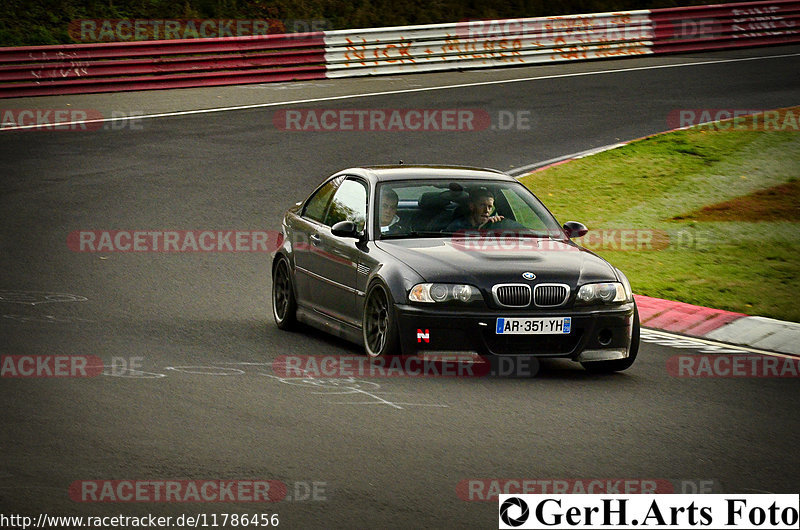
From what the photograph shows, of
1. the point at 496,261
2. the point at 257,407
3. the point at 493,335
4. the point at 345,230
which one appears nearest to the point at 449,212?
the point at 345,230

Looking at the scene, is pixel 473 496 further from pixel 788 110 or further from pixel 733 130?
pixel 788 110

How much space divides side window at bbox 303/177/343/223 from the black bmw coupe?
2 cm

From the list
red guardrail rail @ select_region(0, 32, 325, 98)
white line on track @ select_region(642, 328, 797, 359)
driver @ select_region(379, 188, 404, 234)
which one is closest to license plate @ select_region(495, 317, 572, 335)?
driver @ select_region(379, 188, 404, 234)

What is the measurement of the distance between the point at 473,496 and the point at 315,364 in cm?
361

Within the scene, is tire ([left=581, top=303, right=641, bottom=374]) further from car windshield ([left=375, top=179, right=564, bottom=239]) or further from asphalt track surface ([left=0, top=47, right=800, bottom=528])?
car windshield ([left=375, top=179, right=564, bottom=239])

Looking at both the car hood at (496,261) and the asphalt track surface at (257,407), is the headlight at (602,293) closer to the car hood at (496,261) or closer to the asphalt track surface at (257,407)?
the car hood at (496,261)

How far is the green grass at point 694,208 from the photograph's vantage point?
13.1 m

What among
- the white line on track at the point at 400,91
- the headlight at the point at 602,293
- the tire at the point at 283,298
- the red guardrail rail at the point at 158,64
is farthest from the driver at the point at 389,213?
the red guardrail rail at the point at 158,64

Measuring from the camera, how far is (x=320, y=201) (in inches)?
468

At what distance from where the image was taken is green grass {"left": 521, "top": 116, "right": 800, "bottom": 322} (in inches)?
516

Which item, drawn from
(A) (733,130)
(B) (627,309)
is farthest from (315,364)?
(A) (733,130)

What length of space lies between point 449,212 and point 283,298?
193 cm

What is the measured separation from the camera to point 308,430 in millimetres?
7852

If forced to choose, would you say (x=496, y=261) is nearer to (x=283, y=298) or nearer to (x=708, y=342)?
(x=708, y=342)
